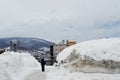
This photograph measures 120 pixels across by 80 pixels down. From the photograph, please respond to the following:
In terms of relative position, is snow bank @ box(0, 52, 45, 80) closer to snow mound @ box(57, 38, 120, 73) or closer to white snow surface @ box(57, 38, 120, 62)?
snow mound @ box(57, 38, 120, 73)

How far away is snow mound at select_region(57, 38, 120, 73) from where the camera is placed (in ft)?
51.6

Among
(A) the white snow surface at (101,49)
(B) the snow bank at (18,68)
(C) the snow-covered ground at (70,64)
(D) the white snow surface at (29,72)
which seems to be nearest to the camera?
(D) the white snow surface at (29,72)

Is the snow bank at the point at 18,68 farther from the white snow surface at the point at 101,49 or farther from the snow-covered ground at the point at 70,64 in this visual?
the white snow surface at the point at 101,49

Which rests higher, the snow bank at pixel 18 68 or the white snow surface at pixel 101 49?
the white snow surface at pixel 101 49

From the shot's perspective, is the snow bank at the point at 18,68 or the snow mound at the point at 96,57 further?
the snow bank at the point at 18,68

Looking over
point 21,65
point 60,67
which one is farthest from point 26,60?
point 60,67

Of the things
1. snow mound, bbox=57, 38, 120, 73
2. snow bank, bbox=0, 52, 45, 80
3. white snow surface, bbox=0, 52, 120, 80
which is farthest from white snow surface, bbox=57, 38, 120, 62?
snow bank, bbox=0, 52, 45, 80

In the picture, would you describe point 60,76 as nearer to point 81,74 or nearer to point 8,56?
point 81,74

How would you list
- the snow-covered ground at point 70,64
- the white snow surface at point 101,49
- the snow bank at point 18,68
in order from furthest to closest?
the snow bank at point 18,68, the white snow surface at point 101,49, the snow-covered ground at point 70,64

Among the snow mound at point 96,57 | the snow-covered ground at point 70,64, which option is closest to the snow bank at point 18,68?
the snow-covered ground at point 70,64

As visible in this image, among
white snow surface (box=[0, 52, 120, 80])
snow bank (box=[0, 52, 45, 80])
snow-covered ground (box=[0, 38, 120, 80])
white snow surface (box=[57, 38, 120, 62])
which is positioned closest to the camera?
white snow surface (box=[0, 52, 120, 80])

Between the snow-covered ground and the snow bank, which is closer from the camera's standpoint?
the snow-covered ground

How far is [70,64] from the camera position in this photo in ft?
56.0

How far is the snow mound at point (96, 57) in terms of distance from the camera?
619 inches
